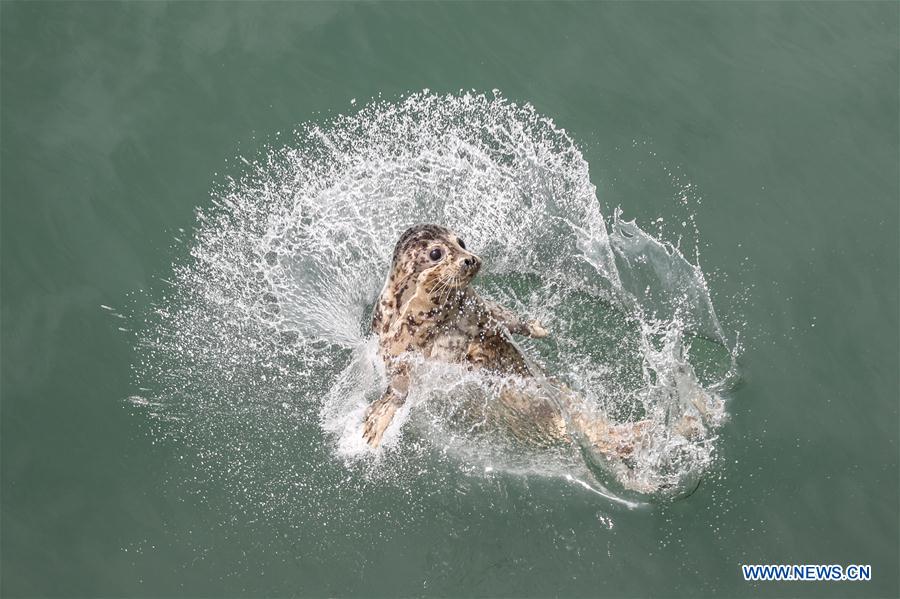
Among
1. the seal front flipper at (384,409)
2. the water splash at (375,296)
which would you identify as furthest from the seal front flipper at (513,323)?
the seal front flipper at (384,409)

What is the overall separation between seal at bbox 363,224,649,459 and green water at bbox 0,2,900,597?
22.6 inches

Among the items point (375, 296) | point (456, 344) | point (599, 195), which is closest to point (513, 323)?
point (456, 344)

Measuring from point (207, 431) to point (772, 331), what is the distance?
5014mm

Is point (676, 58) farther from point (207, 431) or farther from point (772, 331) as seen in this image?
point (207, 431)

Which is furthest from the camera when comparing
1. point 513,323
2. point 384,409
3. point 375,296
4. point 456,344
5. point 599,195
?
point 599,195

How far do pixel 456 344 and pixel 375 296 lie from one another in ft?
3.95

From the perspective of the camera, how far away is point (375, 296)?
8742 mm

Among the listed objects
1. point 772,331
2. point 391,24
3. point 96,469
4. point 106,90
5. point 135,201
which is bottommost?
point 96,469

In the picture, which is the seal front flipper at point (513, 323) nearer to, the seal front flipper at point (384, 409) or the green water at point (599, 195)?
the seal front flipper at point (384, 409)

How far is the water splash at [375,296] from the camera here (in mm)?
7898

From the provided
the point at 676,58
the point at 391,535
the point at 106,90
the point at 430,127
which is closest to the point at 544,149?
the point at 430,127

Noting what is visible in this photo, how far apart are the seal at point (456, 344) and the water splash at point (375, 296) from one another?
0.54 feet

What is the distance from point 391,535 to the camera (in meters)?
7.56

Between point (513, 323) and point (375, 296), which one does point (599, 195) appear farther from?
point (375, 296)
